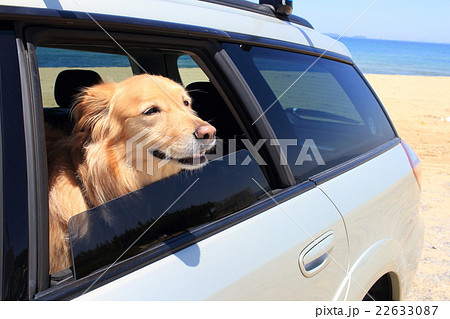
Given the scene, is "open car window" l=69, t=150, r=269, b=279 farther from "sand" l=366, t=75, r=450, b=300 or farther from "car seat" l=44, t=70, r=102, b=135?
"sand" l=366, t=75, r=450, b=300

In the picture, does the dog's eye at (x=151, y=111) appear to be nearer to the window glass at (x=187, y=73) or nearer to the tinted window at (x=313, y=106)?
the window glass at (x=187, y=73)

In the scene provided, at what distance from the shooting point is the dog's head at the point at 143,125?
2.11 meters

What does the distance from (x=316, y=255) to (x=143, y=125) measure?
1138mm

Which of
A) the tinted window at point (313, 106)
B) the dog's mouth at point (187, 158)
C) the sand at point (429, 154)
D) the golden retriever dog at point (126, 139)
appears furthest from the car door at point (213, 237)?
the sand at point (429, 154)

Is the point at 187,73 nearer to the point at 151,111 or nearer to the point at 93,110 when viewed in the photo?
the point at 151,111

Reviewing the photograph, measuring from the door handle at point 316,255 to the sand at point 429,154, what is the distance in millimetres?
1291

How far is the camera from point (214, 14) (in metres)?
1.82

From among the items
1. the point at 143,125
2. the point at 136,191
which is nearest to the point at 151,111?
the point at 143,125

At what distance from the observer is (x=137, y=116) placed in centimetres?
219

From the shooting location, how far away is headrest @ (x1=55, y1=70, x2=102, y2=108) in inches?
99.0

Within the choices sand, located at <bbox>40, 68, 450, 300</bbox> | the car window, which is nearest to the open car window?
the car window

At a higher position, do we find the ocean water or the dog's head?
the ocean water

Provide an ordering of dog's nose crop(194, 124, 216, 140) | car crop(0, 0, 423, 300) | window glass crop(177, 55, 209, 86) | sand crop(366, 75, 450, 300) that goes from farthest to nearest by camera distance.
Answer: sand crop(366, 75, 450, 300), window glass crop(177, 55, 209, 86), dog's nose crop(194, 124, 216, 140), car crop(0, 0, 423, 300)

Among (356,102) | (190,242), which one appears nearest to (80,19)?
(190,242)
